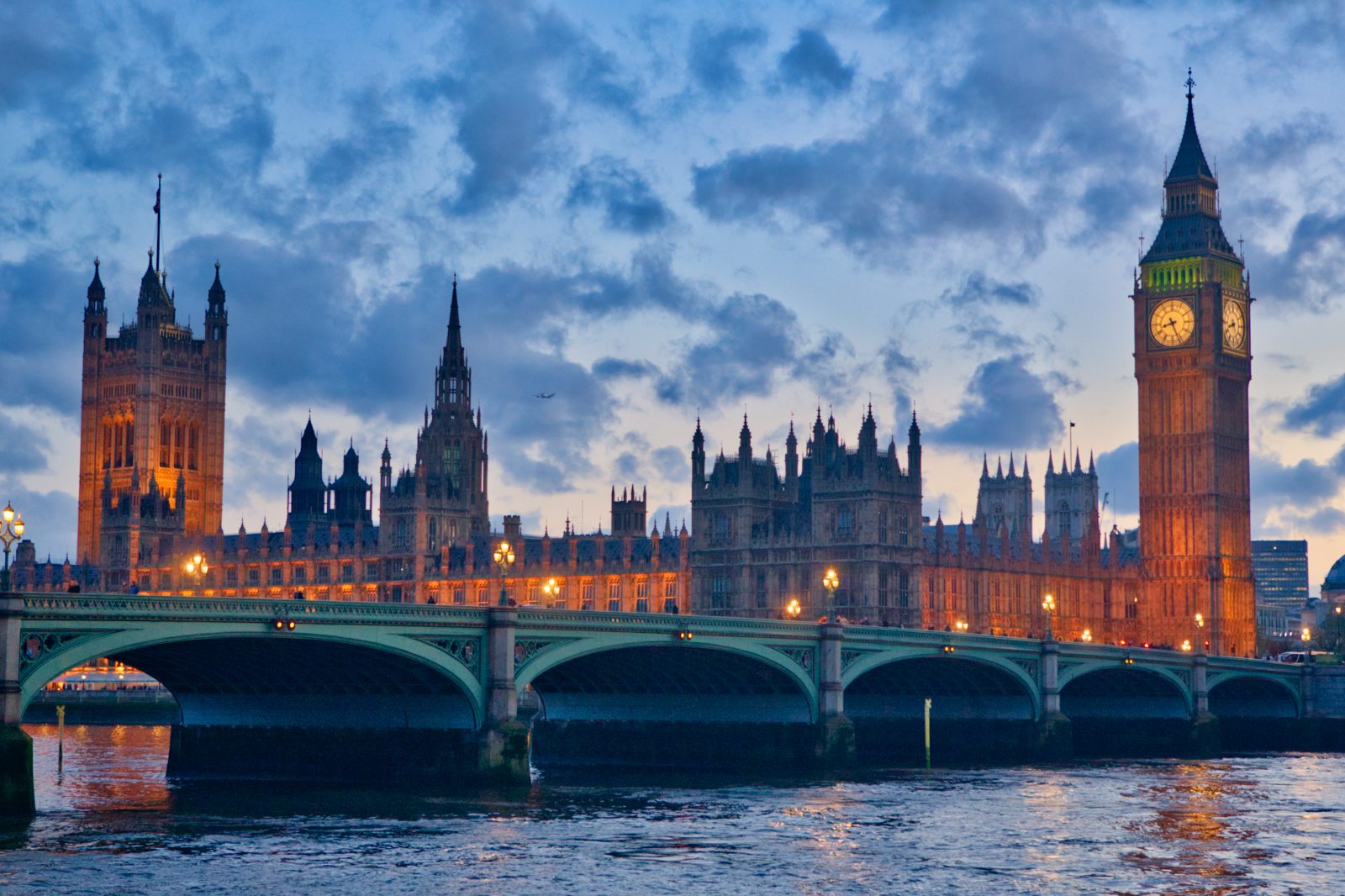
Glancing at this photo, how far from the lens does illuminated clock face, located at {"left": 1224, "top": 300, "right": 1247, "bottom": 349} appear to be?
7200 inches

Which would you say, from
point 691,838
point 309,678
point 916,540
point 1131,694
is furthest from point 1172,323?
point 691,838

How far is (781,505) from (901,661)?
58022 millimetres

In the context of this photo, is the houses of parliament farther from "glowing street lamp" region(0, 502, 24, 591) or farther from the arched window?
"glowing street lamp" region(0, 502, 24, 591)

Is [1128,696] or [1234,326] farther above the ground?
[1234,326]

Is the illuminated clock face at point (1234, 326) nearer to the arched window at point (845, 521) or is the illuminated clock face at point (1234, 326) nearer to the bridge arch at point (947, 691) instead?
the arched window at point (845, 521)

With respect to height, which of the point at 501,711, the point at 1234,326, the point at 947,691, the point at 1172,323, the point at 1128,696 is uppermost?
the point at 1172,323

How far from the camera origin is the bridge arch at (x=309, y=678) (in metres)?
74.1

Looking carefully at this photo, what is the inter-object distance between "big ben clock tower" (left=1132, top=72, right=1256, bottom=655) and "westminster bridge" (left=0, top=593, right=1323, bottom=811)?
55.7 m

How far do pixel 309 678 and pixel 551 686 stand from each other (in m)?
19.1

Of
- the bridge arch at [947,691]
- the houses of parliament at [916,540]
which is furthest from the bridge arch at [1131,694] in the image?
the houses of parliament at [916,540]

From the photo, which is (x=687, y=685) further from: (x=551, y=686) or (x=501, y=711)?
(x=501, y=711)

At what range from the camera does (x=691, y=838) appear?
2591 inches

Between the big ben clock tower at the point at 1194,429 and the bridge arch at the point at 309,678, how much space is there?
107693 mm

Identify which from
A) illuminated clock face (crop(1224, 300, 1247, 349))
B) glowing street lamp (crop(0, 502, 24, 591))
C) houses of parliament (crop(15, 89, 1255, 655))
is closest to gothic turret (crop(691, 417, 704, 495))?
houses of parliament (crop(15, 89, 1255, 655))
